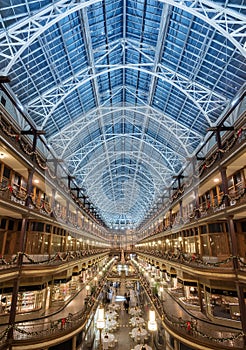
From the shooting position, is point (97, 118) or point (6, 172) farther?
point (97, 118)

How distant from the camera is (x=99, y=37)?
2166 cm

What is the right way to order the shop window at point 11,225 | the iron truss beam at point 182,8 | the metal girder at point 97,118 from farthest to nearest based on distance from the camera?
the metal girder at point 97,118, the shop window at point 11,225, the iron truss beam at point 182,8

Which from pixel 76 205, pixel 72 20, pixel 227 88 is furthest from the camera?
pixel 76 205

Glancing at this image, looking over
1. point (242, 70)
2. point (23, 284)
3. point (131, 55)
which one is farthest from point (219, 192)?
point (23, 284)

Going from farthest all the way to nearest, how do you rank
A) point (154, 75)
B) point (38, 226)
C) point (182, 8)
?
1. point (38, 226)
2. point (154, 75)
3. point (182, 8)

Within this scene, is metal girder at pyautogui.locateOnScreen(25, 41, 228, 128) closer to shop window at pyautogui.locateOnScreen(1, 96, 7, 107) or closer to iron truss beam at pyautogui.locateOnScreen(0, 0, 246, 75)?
shop window at pyautogui.locateOnScreen(1, 96, 7, 107)

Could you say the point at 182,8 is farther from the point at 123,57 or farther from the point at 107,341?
the point at 107,341

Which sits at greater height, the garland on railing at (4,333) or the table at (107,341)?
the garland on railing at (4,333)

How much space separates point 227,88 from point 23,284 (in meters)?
24.4

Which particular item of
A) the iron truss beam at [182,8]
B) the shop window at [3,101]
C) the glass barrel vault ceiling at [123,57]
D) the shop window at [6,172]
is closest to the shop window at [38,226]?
the shop window at [6,172]

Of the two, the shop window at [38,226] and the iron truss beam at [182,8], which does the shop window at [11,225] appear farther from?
the iron truss beam at [182,8]

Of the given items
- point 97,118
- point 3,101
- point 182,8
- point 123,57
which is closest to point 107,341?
point 3,101

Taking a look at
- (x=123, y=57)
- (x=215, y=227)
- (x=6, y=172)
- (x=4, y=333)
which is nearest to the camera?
(x=4, y=333)

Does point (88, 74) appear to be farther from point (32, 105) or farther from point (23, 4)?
point (23, 4)
